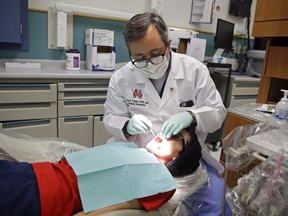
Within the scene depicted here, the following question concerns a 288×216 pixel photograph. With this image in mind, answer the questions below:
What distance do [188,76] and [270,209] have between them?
0.80 meters

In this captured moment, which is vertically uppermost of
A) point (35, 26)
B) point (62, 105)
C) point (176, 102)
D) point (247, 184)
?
point (35, 26)

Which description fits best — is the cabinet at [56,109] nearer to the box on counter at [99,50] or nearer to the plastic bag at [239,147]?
the box on counter at [99,50]

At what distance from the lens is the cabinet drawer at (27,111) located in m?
1.95

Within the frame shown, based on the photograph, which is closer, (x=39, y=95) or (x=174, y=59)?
(x=174, y=59)

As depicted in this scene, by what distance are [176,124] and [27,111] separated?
4.67 feet

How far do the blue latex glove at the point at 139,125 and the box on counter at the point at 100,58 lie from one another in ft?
4.69

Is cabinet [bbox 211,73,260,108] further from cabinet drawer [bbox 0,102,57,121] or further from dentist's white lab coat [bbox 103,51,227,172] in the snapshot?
cabinet drawer [bbox 0,102,57,121]

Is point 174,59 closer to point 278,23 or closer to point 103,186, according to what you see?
point 278,23

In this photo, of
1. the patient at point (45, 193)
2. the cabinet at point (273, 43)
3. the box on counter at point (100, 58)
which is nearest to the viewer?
the patient at point (45, 193)

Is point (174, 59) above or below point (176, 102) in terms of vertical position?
above

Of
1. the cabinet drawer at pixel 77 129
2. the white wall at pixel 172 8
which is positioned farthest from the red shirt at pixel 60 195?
the white wall at pixel 172 8

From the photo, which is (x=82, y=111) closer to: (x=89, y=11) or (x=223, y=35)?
(x=89, y=11)

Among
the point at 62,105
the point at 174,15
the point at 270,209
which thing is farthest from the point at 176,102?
the point at 174,15

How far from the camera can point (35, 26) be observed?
2.41 metres
